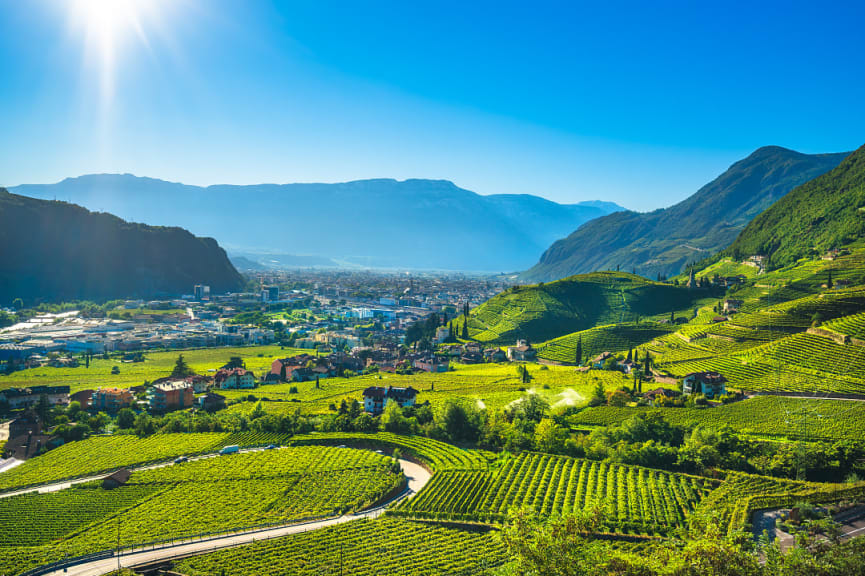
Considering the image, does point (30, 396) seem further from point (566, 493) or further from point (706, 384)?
point (706, 384)

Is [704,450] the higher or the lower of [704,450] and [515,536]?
the lower

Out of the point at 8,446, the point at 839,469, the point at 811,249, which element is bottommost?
the point at 8,446

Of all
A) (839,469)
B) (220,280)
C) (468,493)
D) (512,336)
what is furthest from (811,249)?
(220,280)

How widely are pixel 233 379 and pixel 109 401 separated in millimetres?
15516

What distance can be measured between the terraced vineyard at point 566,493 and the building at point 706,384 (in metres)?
18.3

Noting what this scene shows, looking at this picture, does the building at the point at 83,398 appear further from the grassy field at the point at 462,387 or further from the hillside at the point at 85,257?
the hillside at the point at 85,257

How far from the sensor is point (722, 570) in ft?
48.4

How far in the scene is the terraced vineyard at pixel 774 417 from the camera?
41906 millimetres

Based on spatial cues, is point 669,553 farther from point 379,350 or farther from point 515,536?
point 379,350

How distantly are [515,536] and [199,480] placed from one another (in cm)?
3068

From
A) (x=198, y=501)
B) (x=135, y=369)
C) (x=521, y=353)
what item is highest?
(x=521, y=353)

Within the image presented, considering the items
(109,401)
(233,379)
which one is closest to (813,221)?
(233,379)

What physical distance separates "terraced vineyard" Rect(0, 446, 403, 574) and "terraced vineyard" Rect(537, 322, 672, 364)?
46496mm

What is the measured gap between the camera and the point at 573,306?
114m
